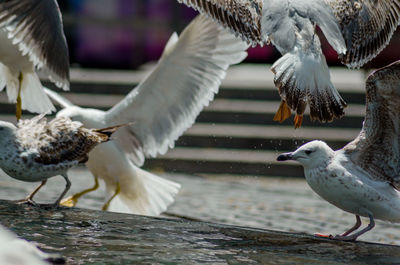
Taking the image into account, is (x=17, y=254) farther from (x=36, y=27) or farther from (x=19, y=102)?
(x=19, y=102)

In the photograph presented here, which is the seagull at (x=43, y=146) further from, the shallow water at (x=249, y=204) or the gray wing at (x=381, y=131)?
the gray wing at (x=381, y=131)

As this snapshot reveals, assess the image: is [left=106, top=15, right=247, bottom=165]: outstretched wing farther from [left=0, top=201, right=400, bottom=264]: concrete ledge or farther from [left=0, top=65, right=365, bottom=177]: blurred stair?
[left=0, top=65, right=365, bottom=177]: blurred stair

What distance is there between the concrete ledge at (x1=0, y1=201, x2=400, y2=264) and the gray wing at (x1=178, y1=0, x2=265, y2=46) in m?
1.40

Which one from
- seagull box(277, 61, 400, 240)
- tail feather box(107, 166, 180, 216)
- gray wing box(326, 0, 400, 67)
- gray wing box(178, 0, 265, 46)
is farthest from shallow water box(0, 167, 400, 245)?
gray wing box(178, 0, 265, 46)

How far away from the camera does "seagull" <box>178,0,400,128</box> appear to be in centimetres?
436

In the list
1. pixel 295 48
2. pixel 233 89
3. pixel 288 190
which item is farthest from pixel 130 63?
pixel 295 48

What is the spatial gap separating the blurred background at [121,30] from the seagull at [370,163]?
7.28 metres

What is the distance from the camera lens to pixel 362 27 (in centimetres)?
507

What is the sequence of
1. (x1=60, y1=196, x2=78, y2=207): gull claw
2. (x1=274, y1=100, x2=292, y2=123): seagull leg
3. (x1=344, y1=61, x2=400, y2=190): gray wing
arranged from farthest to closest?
(x1=60, y1=196, x2=78, y2=207): gull claw, (x1=274, y1=100, x2=292, y2=123): seagull leg, (x1=344, y1=61, x2=400, y2=190): gray wing

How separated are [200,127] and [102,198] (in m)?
2.94

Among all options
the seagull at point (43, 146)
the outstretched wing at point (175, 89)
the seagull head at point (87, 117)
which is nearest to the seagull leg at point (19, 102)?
the seagull head at point (87, 117)

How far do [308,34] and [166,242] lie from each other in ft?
5.62

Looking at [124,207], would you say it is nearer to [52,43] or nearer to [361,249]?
[52,43]

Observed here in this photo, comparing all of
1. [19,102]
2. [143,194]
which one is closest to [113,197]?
[143,194]
